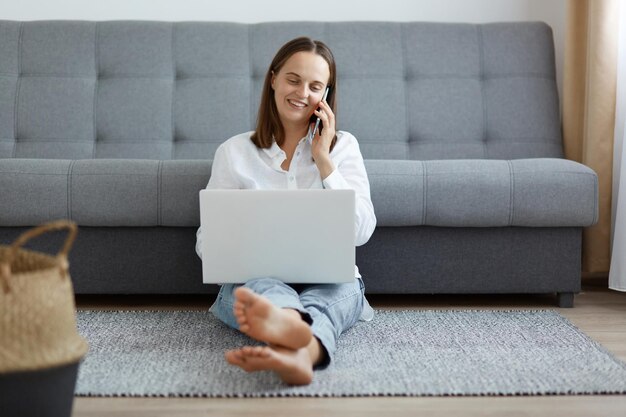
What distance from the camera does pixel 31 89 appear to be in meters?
2.83

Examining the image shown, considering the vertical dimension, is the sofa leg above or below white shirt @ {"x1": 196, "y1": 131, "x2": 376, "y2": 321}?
below

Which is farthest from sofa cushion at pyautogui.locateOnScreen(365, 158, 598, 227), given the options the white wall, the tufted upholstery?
the white wall

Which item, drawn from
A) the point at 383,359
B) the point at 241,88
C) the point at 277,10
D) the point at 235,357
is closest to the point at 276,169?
the point at 383,359

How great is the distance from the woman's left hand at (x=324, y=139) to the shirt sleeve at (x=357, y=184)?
0.13ft

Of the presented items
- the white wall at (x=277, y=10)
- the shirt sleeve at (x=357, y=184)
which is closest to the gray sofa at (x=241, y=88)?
the white wall at (x=277, y=10)

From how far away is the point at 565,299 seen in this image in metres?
2.35

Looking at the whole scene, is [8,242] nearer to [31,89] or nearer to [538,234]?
[31,89]

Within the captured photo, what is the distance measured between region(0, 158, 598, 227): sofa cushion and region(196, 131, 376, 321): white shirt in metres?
0.17

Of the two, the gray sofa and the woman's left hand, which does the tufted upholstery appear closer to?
the gray sofa

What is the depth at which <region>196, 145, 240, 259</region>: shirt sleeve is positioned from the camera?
2.03 meters

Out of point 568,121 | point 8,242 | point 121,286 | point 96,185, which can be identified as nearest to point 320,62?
point 96,185

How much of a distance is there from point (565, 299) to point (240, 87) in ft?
4.40

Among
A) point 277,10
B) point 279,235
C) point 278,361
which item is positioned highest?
point 277,10

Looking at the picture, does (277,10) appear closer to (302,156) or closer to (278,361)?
(302,156)
